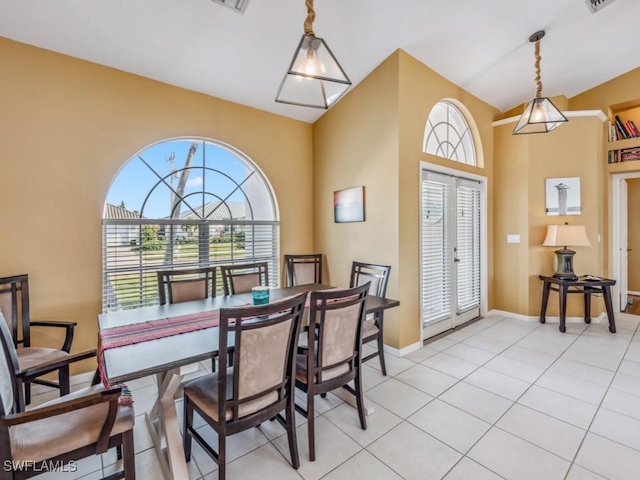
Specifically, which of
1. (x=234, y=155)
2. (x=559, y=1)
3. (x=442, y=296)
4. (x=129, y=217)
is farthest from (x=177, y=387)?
(x=559, y=1)

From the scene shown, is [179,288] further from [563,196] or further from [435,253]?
[563,196]

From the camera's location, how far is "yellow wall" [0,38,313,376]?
8.04 feet

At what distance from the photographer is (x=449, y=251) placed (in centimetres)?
384

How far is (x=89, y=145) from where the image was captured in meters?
2.76

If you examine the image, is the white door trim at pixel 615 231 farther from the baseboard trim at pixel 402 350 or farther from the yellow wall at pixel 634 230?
the baseboard trim at pixel 402 350

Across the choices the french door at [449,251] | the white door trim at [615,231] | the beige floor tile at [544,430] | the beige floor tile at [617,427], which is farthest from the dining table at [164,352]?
the white door trim at [615,231]

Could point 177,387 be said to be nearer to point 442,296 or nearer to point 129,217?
point 129,217

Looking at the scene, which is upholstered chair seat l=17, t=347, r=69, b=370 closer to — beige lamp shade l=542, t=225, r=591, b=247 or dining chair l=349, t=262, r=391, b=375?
dining chair l=349, t=262, r=391, b=375

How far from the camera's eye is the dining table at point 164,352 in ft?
4.73

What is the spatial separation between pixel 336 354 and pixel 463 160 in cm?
356

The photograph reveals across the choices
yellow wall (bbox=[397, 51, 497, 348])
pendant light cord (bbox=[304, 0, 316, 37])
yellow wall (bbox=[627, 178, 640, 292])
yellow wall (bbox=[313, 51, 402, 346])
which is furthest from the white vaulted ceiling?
yellow wall (bbox=[627, 178, 640, 292])

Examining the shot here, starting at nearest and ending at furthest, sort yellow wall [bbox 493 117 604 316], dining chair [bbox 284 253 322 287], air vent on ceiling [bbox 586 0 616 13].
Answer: air vent on ceiling [bbox 586 0 616 13], dining chair [bbox 284 253 322 287], yellow wall [bbox 493 117 604 316]

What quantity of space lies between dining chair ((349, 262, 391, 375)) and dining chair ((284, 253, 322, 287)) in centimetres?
71

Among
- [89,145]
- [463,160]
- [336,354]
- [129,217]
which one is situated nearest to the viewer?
[336,354]
